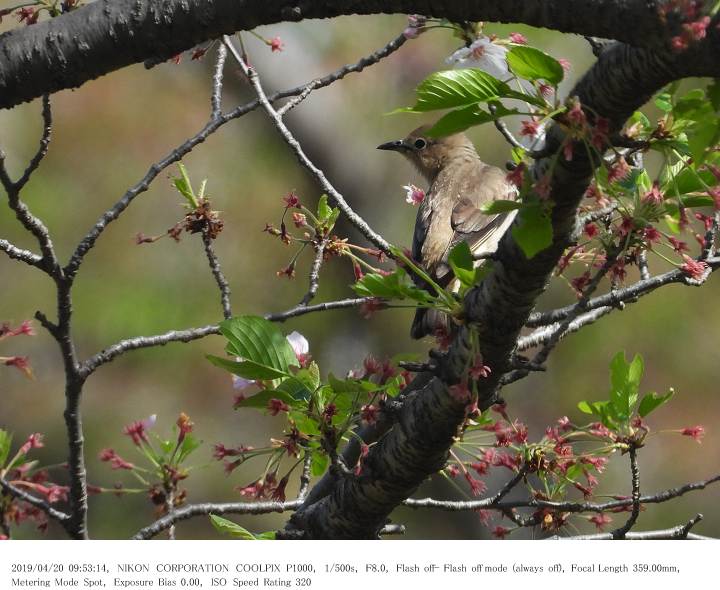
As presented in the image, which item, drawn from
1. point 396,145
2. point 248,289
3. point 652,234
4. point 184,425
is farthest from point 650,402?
point 248,289

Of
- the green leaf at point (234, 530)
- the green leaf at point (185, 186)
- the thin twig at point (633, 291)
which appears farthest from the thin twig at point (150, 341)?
→ the thin twig at point (633, 291)

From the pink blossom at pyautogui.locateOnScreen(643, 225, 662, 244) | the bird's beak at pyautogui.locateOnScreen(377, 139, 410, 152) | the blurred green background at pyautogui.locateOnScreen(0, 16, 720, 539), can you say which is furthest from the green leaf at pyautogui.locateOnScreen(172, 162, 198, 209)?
the blurred green background at pyautogui.locateOnScreen(0, 16, 720, 539)

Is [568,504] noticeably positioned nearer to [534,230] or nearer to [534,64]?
[534,230]

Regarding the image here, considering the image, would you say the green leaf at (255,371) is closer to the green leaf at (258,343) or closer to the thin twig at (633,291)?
the green leaf at (258,343)

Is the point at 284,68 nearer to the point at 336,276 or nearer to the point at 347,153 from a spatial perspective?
the point at 347,153
